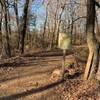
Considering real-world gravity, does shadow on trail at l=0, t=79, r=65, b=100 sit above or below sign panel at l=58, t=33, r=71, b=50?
below

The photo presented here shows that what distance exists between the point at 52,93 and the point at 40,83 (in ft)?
3.65

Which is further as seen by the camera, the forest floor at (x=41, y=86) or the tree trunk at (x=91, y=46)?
the tree trunk at (x=91, y=46)

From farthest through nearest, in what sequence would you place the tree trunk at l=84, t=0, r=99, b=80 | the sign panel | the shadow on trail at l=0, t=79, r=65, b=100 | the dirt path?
the tree trunk at l=84, t=0, r=99, b=80 < the sign panel < the dirt path < the shadow on trail at l=0, t=79, r=65, b=100

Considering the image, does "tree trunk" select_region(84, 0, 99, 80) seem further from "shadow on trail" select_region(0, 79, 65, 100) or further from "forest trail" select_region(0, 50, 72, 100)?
"forest trail" select_region(0, 50, 72, 100)

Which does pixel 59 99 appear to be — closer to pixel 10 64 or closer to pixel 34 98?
pixel 34 98

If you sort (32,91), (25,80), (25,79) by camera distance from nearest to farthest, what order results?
(32,91) < (25,80) < (25,79)

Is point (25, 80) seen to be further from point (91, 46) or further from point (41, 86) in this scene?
point (91, 46)

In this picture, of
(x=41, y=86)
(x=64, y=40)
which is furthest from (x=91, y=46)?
(x=41, y=86)

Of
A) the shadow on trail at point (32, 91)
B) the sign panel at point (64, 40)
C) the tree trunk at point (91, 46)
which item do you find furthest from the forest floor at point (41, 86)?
the sign panel at point (64, 40)

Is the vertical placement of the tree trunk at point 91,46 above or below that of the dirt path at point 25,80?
above

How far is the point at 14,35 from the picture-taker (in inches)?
1884

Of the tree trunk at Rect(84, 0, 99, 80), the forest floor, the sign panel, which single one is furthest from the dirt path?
the tree trunk at Rect(84, 0, 99, 80)

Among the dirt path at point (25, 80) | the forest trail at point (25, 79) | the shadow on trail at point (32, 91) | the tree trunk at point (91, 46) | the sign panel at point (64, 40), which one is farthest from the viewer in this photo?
the tree trunk at point (91, 46)

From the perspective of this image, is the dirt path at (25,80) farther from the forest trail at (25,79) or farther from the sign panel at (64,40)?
the sign panel at (64,40)
